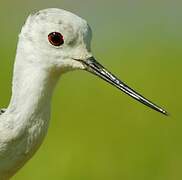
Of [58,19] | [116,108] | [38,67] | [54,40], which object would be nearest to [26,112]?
[38,67]

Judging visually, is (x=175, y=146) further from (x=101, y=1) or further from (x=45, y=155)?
(x=101, y=1)

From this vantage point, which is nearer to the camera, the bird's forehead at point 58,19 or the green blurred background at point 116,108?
the bird's forehead at point 58,19

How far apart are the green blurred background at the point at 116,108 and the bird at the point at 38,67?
324 centimetres

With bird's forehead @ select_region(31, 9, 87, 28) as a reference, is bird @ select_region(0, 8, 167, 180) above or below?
below

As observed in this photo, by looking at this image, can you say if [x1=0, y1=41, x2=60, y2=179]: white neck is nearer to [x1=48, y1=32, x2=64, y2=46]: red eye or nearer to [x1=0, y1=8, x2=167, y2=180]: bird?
[x1=0, y1=8, x2=167, y2=180]: bird

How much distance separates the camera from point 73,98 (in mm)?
12344

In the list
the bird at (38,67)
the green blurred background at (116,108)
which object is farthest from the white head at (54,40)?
the green blurred background at (116,108)

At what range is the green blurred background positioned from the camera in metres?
10.6

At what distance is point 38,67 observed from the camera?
679 cm

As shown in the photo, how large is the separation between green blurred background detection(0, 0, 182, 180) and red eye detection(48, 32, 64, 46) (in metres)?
3.49

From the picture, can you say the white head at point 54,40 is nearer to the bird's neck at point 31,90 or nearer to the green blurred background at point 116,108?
the bird's neck at point 31,90

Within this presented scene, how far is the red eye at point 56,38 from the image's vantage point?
268 inches

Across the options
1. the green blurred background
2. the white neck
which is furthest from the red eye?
the green blurred background

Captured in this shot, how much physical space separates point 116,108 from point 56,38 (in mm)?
5235
